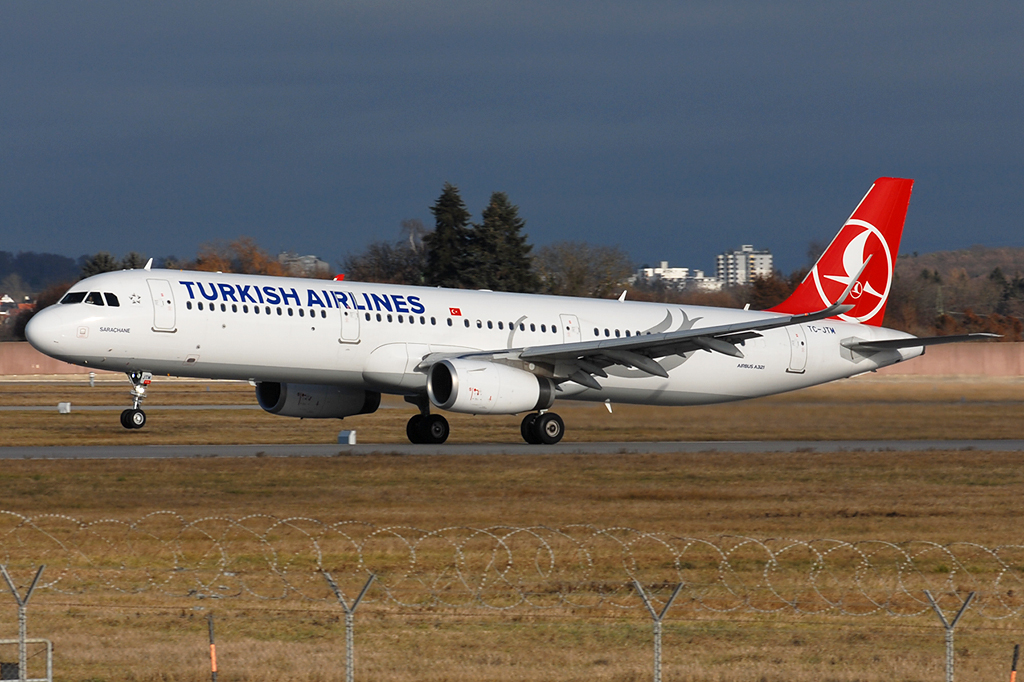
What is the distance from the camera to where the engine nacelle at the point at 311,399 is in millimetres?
30641

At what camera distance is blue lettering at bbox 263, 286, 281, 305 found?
1117 inches

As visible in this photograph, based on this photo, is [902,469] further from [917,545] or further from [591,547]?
[591,547]

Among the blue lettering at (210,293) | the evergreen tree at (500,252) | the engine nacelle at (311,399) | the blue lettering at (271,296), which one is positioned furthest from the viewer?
the evergreen tree at (500,252)

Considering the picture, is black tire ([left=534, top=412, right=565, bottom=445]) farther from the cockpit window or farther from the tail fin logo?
the cockpit window

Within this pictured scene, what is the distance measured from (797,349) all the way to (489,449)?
388 inches

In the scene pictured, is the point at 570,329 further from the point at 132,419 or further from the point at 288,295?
the point at 132,419

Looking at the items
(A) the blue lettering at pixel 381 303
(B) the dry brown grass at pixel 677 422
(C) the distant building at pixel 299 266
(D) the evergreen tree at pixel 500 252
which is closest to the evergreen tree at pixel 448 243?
(D) the evergreen tree at pixel 500 252

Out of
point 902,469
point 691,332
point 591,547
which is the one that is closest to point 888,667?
point 591,547

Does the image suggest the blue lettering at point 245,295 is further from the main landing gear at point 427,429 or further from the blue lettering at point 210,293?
the main landing gear at point 427,429

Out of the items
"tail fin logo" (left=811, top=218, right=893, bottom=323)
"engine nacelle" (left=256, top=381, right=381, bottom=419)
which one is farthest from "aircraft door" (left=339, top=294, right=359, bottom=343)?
"tail fin logo" (left=811, top=218, right=893, bottom=323)

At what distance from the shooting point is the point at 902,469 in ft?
86.2

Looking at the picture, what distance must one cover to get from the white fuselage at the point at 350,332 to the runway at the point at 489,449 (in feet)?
5.01

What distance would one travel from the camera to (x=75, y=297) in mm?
27656

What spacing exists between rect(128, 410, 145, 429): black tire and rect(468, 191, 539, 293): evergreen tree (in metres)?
67.5
